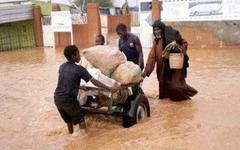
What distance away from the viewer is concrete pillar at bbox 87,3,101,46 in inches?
930

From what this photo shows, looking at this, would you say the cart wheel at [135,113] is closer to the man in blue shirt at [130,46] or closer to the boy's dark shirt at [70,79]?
the boy's dark shirt at [70,79]

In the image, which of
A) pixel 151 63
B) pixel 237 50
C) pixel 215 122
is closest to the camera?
pixel 215 122

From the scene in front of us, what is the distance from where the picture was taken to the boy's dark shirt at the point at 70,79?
6.52m

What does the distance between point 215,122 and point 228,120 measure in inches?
9.8

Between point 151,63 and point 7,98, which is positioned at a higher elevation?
point 151,63

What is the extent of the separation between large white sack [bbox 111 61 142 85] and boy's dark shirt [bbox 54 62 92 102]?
77cm

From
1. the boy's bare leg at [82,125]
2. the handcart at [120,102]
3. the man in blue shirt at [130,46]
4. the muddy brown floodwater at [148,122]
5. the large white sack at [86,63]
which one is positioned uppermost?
the man in blue shirt at [130,46]

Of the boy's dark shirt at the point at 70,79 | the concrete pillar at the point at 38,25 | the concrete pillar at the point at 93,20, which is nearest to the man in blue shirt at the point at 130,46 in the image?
the boy's dark shirt at the point at 70,79

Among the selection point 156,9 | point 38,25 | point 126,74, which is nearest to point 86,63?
point 126,74

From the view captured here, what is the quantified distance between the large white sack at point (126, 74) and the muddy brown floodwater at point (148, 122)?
2.46 ft

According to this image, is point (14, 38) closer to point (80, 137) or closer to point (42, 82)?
point (42, 82)

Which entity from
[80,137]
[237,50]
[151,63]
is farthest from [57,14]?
[80,137]

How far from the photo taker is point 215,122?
280 inches

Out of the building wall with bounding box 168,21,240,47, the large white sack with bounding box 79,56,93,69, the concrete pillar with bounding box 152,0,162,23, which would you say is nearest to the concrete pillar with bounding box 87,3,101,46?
the concrete pillar with bounding box 152,0,162,23
